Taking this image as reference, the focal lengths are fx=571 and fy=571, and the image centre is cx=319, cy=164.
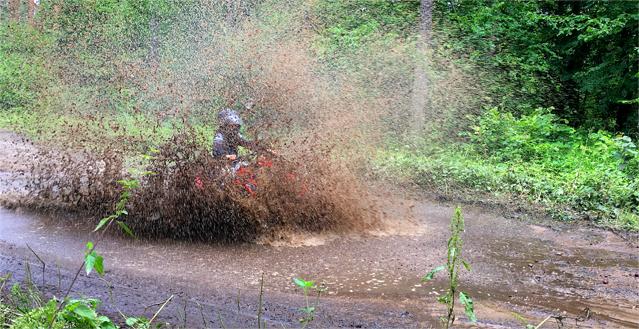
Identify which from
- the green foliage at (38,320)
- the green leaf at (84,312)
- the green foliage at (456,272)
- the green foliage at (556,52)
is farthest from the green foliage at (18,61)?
the green foliage at (456,272)

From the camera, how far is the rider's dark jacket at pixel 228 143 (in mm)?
8289

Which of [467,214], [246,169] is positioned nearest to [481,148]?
[467,214]

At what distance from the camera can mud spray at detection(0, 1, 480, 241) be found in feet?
25.2

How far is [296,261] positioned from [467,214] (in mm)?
4317

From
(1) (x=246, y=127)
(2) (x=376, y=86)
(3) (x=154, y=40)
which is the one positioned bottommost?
(1) (x=246, y=127)

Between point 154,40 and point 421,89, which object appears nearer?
point 421,89

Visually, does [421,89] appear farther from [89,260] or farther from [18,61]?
[18,61]

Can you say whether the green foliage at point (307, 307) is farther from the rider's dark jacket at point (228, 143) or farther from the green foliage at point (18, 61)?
the green foliage at point (18, 61)

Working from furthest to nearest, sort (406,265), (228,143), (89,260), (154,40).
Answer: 1. (154,40)
2. (228,143)
3. (406,265)
4. (89,260)

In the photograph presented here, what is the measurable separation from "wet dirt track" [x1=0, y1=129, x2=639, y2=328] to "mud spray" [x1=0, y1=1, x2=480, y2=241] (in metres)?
0.43

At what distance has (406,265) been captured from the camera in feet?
22.2

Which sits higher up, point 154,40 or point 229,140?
point 154,40

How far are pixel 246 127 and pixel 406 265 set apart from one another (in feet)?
13.7

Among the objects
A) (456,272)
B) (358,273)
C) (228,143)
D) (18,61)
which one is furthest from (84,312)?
(18,61)
